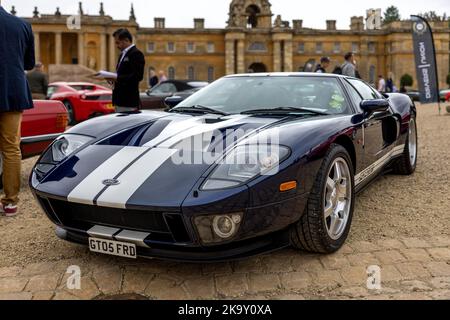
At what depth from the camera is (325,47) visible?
66812 millimetres

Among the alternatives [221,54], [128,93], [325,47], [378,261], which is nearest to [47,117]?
[128,93]

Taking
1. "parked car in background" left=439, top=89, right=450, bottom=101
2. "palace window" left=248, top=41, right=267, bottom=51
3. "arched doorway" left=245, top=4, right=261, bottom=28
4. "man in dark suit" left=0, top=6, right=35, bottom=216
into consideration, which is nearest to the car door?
"man in dark suit" left=0, top=6, right=35, bottom=216

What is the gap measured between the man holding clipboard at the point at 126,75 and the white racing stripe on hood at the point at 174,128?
2.49m

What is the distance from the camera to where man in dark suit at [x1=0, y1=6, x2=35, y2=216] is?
3.91 meters

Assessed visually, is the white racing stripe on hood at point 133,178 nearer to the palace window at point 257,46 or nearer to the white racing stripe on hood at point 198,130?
the white racing stripe on hood at point 198,130

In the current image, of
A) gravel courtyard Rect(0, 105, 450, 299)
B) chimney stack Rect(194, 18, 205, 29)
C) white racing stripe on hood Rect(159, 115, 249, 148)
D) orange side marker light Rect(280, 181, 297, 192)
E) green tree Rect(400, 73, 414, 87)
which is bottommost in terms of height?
gravel courtyard Rect(0, 105, 450, 299)

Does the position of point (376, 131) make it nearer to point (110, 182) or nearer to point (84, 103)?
point (110, 182)

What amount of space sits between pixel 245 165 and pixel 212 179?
210 mm

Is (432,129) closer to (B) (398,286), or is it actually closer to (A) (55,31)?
(B) (398,286)

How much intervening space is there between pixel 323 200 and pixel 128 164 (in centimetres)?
127

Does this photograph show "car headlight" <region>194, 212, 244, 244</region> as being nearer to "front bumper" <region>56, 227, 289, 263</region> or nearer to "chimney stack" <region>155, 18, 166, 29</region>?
"front bumper" <region>56, 227, 289, 263</region>

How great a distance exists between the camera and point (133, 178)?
8.52 ft

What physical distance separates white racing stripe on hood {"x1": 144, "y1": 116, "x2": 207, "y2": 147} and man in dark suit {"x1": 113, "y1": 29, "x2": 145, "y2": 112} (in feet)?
8.12

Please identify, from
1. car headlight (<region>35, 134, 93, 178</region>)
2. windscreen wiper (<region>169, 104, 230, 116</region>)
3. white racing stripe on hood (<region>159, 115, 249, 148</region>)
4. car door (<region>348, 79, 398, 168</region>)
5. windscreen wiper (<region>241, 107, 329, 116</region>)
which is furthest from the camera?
car door (<region>348, 79, 398, 168</region>)
